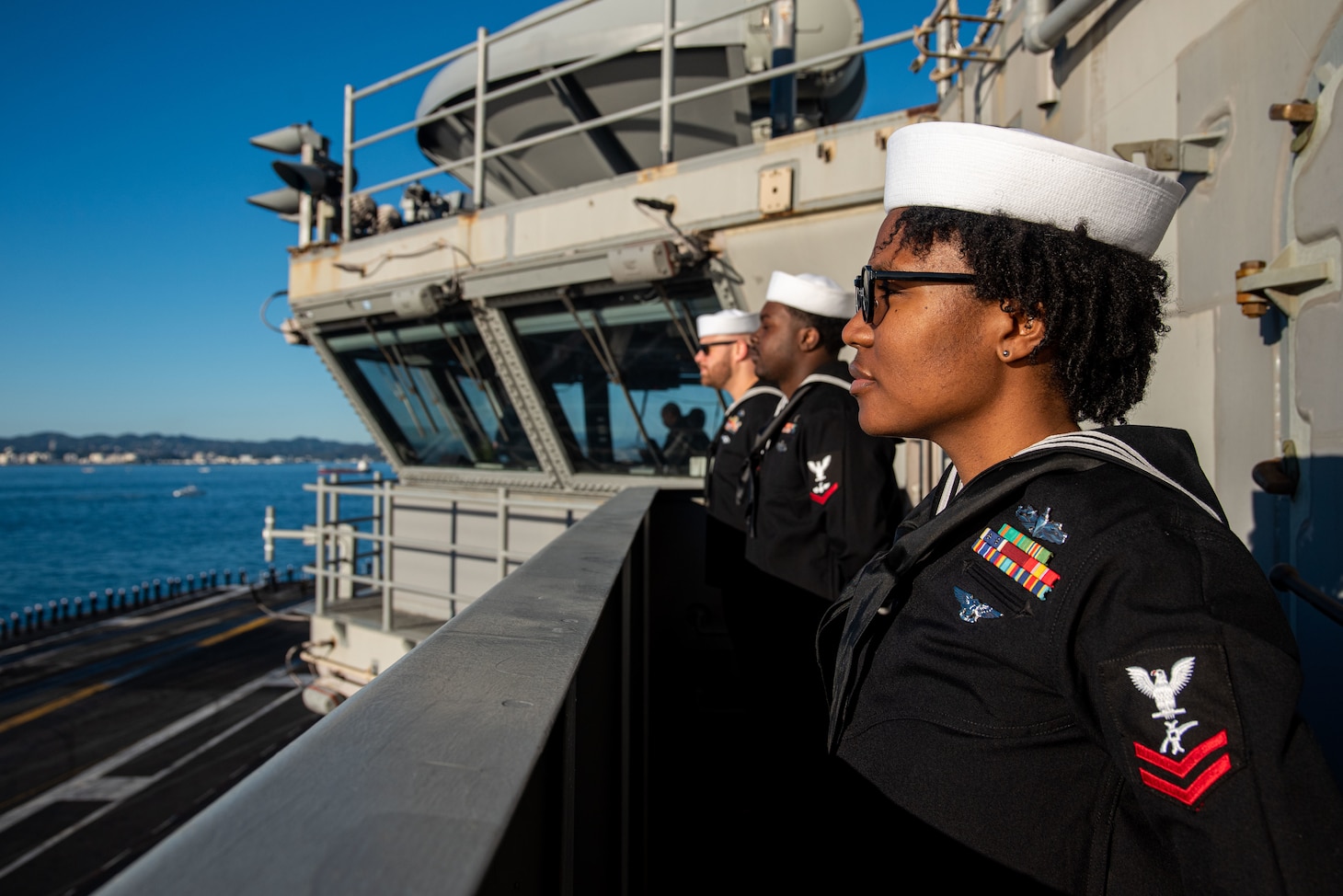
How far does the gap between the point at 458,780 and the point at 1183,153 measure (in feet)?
7.95

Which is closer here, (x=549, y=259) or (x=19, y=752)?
(x=549, y=259)

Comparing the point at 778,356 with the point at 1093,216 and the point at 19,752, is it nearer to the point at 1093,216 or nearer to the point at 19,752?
Result: the point at 1093,216

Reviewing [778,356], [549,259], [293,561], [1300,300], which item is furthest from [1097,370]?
[293,561]

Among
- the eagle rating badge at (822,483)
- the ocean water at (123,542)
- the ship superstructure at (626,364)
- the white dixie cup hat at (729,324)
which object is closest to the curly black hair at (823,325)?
the eagle rating badge at (822,483)

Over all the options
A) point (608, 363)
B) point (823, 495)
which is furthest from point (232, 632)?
point (823, 495)

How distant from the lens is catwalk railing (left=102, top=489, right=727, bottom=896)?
48 cm

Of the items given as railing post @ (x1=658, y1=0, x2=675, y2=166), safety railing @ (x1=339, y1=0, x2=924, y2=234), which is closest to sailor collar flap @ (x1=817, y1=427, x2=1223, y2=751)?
safety railing @ (x1=339, y1=0, x2=924, y2=234)

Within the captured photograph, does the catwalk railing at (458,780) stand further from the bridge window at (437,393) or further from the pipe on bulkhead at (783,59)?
the bridge window at (437,393)

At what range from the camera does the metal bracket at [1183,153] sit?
213 cm

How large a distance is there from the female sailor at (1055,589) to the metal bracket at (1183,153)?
963 millimetres

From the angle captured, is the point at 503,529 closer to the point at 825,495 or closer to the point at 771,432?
the point at 771,432

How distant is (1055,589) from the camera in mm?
978

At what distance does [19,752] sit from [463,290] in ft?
39.6

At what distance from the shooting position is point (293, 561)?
59125 millimetres
